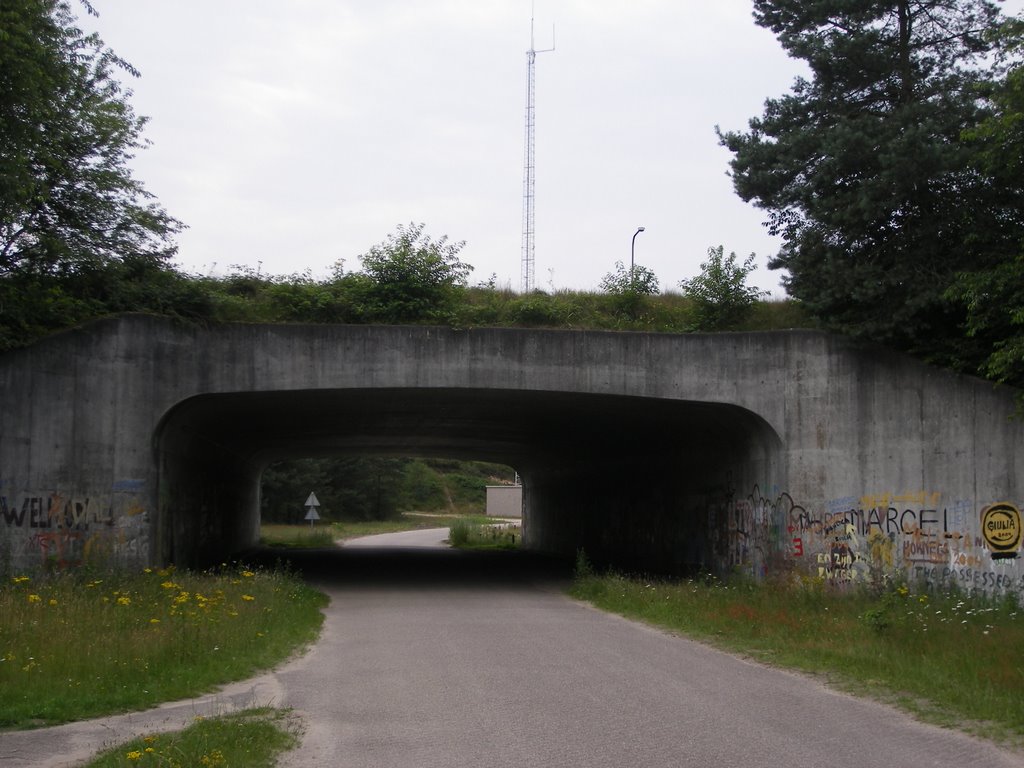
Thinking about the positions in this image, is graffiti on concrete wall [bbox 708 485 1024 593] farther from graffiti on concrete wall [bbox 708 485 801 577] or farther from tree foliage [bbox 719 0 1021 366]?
tree foliage [bbox 719 0 1021 366]

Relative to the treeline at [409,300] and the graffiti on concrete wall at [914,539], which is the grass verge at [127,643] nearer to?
the treeline at [409,300]

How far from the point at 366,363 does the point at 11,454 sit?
5821mm

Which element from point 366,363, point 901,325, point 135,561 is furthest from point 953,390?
point 135,561

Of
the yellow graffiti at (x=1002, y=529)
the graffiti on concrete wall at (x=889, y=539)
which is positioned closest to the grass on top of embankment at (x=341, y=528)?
the graffiti on concrete wall at (x=889, y=539)

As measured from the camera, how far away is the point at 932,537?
16.0 m

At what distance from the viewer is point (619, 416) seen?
20906mm

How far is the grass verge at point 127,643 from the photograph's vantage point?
8.41 meters

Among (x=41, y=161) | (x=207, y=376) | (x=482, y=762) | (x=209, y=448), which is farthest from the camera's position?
(x=209, y=448)

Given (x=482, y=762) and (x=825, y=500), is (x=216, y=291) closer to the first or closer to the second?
(x=825, y=500)

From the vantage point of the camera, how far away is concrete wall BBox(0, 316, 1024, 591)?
1598 centimetres

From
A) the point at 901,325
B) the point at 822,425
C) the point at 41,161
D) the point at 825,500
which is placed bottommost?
the point at 825,500

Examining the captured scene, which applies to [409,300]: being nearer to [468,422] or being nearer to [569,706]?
[468,422]

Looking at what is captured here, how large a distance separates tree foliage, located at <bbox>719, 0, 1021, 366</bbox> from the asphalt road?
272 inches

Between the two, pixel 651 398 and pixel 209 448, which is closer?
pixel 651 398
